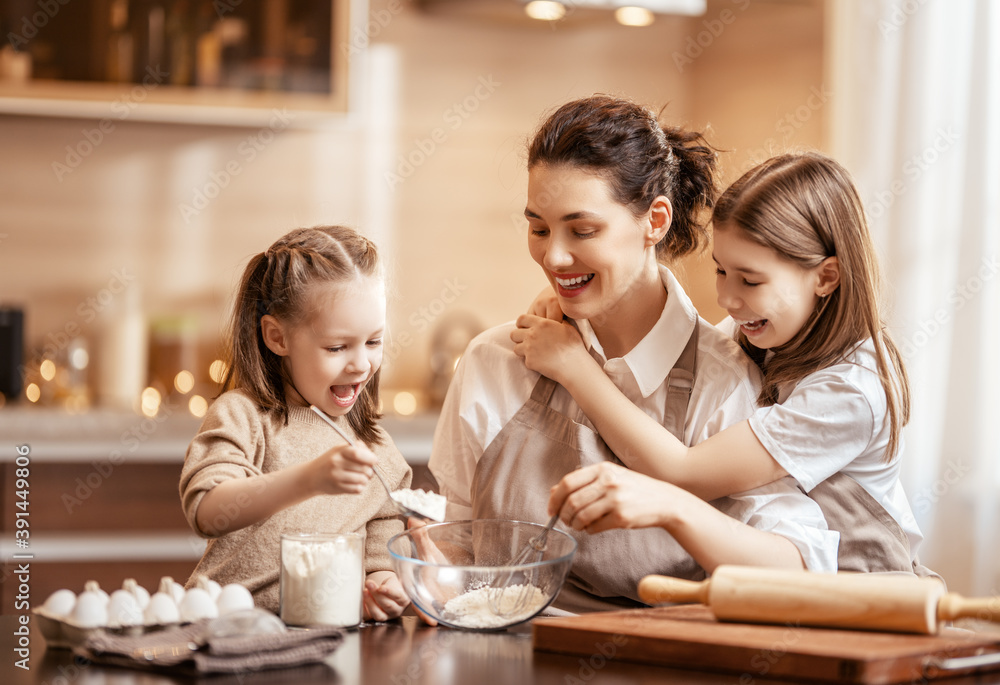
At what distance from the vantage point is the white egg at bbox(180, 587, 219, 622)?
3.27 ft

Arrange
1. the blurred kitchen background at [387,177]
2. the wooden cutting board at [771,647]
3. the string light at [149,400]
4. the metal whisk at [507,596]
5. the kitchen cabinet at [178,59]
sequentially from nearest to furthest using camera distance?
the wooden cutting board at [771,647]
the metal whisk at [507,596]
the blurred kitchen background at [387,177]
the kitchen cabinet at [178,59]
the string light at [149,400]

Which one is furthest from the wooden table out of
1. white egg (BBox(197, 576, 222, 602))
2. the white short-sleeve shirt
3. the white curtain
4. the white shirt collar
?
the white curtain

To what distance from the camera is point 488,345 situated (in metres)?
1.56

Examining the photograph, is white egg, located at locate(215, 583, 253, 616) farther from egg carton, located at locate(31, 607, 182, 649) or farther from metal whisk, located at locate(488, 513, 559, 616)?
metal whisk, located at locate(488, 513, 559, 616)

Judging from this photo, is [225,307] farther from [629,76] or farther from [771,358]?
[771,358]

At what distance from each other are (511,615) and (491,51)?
112 inches

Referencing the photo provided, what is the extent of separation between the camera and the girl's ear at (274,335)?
4.17 ft

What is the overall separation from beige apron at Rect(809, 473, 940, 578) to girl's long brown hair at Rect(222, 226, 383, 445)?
23.0 inches

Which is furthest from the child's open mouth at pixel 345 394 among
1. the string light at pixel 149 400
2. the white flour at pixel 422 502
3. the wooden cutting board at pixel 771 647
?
the string light at pixel 149 400

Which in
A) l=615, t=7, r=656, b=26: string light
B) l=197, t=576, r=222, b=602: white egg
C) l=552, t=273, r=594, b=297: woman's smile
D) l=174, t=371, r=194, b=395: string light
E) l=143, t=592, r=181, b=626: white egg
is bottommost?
l=143, t=592, r=181, b=626: white egg

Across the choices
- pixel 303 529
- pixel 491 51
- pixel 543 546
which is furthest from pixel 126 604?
pixel 491 51

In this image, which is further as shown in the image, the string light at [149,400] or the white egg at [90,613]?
the string light at [149,400]

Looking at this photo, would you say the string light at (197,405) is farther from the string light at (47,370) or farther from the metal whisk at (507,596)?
the metal whisk at (507,596)

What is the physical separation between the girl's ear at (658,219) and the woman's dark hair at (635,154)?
0.01 meters
